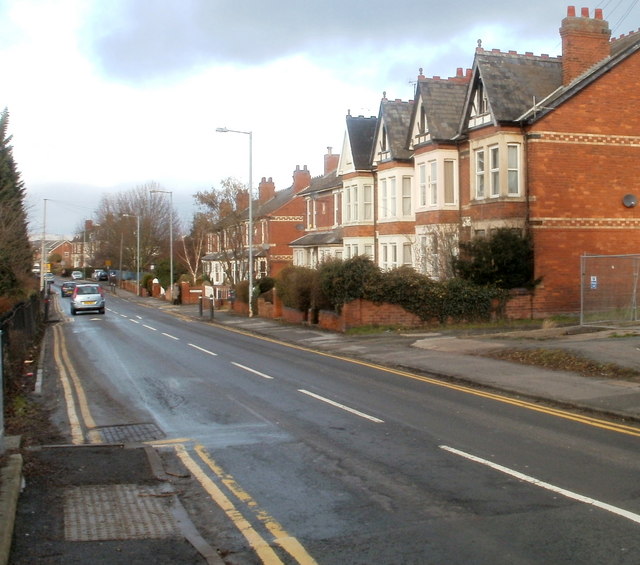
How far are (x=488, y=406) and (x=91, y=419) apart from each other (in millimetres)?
6558

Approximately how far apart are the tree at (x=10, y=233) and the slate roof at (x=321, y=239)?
18400 millimetres

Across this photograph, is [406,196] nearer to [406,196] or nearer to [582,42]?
[406,196]

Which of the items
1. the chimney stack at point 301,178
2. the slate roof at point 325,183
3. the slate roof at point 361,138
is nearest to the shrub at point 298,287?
the slate roof at point 361,138

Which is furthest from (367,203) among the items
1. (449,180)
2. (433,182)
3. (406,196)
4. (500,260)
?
(500,260)

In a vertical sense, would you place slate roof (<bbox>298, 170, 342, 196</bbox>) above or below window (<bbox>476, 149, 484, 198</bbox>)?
above

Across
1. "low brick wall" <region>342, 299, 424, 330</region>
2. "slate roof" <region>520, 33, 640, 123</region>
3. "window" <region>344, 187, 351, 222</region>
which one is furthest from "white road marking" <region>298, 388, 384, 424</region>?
"window" <region>344, 187, 351, 222</region>

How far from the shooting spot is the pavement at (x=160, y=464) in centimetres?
639

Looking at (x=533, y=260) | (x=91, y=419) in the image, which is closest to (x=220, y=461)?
(x=91, y=419)

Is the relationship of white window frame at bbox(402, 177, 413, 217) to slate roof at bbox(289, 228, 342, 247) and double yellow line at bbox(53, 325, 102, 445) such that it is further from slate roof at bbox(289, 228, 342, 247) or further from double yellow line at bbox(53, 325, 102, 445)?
double yellow line at bbox(53, 325, 102, 445)

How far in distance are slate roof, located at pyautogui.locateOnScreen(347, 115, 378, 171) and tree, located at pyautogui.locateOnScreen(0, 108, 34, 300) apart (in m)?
17.8

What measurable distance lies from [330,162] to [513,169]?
3162 centimetres

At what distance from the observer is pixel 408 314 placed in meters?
30.1

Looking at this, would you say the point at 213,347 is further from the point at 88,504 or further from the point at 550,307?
the point at 88,504

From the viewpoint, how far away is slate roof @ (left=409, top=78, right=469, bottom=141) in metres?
34.7
